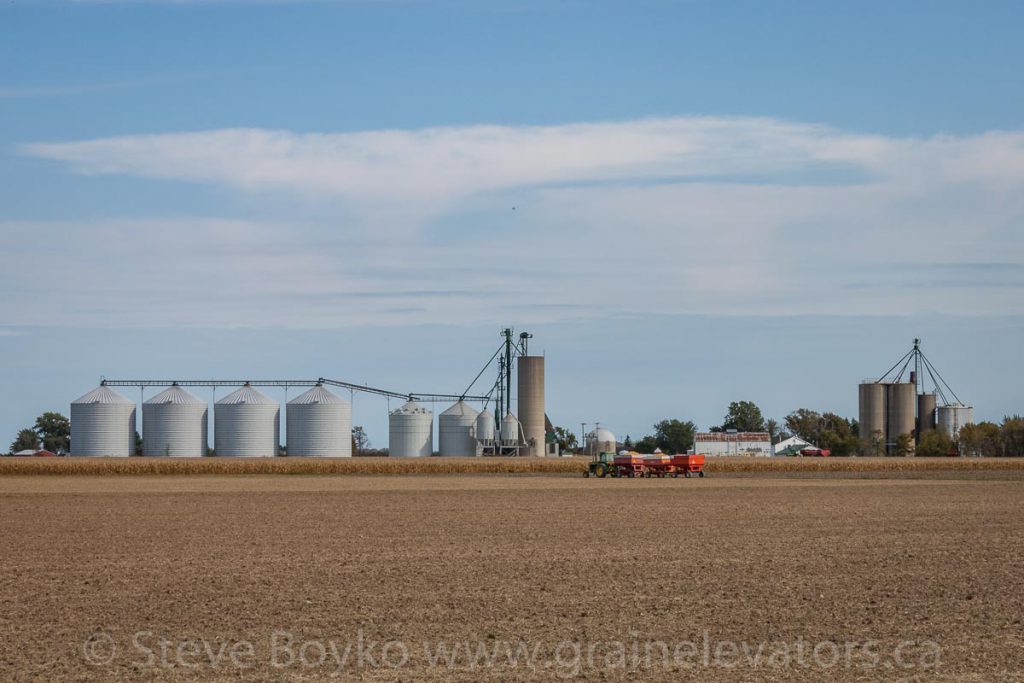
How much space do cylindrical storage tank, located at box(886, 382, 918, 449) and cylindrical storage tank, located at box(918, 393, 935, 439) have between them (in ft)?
13.3

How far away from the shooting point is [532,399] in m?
127

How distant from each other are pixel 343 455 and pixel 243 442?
→ 997 centimetres

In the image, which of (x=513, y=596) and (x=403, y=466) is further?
(x=403, y=466)

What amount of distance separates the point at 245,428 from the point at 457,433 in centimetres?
2234

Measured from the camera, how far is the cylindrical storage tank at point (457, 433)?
130625 mm

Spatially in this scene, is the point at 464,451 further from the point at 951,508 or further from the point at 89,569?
the point at 89,569

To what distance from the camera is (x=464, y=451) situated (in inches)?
5148

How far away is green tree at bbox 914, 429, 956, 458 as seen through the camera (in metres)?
152

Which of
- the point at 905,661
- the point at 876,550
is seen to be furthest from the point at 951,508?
the point at 905,661

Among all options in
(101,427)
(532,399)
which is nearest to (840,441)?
(532,399)

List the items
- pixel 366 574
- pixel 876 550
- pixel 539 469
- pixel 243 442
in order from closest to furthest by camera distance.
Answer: pixel 366 574 < pixel 876 550 < pixel 539 469 < pixel 243 442

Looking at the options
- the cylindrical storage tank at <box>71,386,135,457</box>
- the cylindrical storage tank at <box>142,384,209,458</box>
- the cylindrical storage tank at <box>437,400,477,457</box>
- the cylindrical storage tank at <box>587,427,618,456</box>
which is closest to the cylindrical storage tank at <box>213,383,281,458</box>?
the cylindrical storage tank at <box>142,384,209,458</box>

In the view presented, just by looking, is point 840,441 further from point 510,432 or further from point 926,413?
point 510,432

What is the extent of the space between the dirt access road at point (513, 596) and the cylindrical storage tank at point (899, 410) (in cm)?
12996
